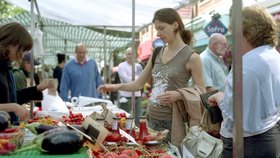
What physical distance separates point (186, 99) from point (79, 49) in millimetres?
4330

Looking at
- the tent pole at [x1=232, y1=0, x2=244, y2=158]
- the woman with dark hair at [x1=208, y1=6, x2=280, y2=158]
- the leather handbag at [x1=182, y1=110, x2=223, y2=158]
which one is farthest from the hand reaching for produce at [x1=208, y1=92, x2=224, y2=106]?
the tent pole at [x1=232, y1=0, x2=244, y2=158]

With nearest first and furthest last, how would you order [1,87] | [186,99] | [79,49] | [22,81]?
1. [186,99]
2. [1,87]
3. [22,81]
4. [79,49]

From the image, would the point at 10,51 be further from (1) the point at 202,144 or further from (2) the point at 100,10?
(2) the point at 100,10

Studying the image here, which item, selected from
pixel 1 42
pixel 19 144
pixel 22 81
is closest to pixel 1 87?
pixel 1 42

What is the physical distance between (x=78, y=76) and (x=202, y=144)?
15.8 ft

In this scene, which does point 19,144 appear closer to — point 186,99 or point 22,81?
point 186,99

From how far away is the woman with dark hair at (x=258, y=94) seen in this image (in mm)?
2570

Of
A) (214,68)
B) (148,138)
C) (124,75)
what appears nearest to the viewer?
(148,138)

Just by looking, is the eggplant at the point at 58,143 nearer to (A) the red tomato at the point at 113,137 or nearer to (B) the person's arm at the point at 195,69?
(A) the red tomato at the point at 113,137

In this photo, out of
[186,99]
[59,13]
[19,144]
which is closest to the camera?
[19,144]

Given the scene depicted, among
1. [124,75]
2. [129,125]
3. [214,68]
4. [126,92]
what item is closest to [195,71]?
[129,125]

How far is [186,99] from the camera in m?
3.02

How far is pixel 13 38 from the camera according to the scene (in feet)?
10.1

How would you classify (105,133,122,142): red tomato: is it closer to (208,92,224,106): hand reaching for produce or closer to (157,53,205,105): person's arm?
(157,53,205,105): person's arm
